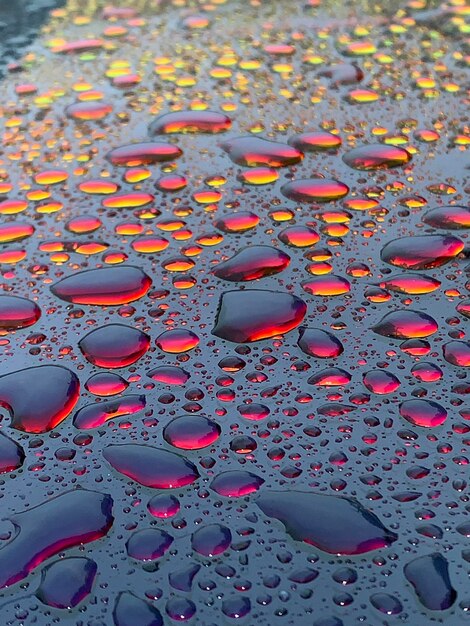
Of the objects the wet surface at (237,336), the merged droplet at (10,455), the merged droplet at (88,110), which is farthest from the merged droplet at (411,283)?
the merged droplet at (88,110)

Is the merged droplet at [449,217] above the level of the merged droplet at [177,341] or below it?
above

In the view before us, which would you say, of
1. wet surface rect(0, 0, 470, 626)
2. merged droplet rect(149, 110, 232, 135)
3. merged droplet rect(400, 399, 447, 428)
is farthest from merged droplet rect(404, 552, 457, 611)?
merged droplet rect(149, 110, 232, 135)

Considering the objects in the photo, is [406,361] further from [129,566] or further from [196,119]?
[196,119]

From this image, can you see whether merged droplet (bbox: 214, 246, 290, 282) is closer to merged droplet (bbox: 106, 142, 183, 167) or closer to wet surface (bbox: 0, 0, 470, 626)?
wet surface (bbox: 0, 0, 470, 626)

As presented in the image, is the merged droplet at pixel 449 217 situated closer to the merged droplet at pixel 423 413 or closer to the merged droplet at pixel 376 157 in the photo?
the merged droplet at pixel 376 157

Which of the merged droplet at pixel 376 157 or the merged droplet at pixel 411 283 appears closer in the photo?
the merged droplet at pixel 411 283

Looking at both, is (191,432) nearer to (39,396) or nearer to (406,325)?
(39,396)

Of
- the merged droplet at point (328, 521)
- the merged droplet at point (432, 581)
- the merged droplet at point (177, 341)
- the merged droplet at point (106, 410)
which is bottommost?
the merged droplet at point (432, 581)

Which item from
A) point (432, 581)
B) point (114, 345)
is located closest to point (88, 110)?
point (114, 345)
